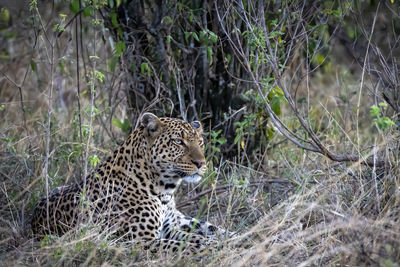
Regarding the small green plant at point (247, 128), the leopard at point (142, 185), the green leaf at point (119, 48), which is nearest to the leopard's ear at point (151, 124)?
the leopard at point (142, 185)

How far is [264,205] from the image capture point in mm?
6625

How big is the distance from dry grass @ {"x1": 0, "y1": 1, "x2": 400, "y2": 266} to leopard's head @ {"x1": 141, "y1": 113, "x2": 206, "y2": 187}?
1.00ft

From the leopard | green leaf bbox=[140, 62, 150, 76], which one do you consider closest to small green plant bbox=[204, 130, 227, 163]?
the leopard

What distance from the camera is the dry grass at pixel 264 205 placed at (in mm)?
5090

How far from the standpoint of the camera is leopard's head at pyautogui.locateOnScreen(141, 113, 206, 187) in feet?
20.8

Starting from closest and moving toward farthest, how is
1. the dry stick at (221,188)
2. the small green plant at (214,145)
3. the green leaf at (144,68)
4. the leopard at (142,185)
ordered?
the leopard at (142,185) → the dry stick at (221,188) → the small green plant at (214,145) → the green leaf at (144,68)

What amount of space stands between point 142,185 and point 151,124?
0.64 m

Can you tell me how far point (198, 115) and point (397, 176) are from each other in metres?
3.03

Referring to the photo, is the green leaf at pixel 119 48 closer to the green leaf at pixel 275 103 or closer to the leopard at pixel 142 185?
the leopard at pixel 142 185

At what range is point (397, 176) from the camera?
18.3ft

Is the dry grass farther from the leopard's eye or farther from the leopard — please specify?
the leopard's eye

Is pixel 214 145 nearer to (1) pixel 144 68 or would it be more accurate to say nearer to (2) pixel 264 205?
(2) pixel 264 205

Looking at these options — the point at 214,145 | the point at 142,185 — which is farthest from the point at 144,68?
the point at 142,185

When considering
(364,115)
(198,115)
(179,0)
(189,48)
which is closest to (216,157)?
(198,115)
